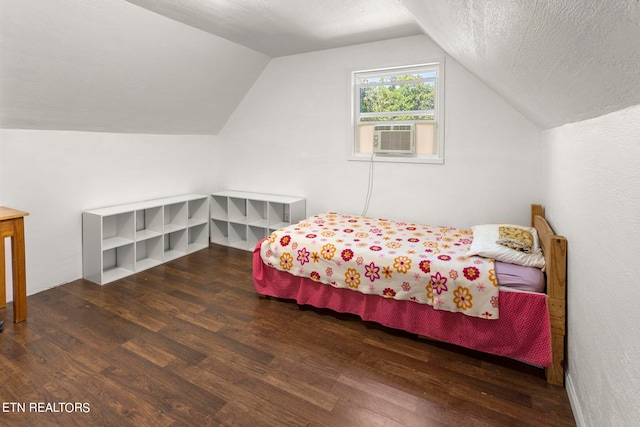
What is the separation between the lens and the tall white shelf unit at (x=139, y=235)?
11.1ft

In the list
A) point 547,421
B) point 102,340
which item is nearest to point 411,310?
point 547,421

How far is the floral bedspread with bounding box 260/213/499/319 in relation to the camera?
227 centimetres

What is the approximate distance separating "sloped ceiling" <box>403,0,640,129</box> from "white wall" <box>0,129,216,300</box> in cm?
326

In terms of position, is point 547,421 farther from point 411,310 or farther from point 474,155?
point 474,155

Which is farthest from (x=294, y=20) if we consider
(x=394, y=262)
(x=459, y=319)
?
(x=459, y=319)

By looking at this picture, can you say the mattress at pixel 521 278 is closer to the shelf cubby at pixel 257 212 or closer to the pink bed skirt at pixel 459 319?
the pink bed skirt at pixel 459 319

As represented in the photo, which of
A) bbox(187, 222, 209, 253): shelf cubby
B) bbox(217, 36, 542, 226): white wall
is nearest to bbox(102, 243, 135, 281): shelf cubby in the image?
bbox(187, 222, 209, 253): shelf cubby

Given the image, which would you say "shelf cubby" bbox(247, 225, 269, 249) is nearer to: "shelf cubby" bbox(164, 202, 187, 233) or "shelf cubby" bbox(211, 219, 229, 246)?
"shelf cubby" bbox(211, 219, 229, 246)

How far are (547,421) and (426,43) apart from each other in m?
3.13

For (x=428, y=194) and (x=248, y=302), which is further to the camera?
(x=428, y=194)

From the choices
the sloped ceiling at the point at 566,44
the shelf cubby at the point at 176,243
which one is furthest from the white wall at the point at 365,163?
the sloped ceiling at the point at 566,44

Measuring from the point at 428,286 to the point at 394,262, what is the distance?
0.91ft

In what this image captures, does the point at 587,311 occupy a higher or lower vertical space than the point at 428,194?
Answer: lower

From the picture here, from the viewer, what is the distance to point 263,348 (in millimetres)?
2359
